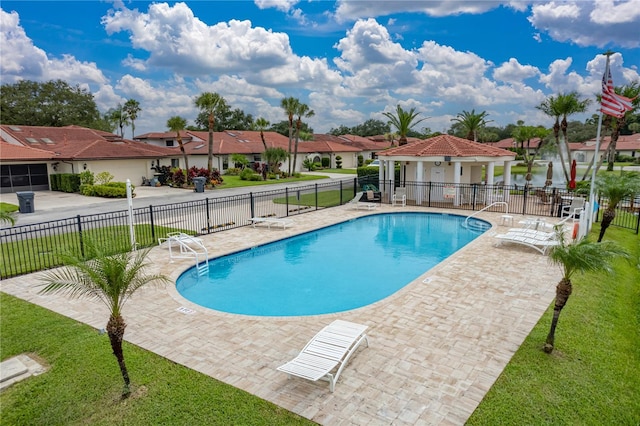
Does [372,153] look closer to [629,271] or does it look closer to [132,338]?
[629,271]

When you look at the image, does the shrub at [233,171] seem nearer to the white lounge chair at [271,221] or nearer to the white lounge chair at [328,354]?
the white lounge chair at [271,221]

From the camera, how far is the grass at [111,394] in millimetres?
5188

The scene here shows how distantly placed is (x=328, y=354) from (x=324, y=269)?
22.4ft

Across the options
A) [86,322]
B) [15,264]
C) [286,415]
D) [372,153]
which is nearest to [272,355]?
[286,415]

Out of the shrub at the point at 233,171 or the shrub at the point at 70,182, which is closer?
the shrub at the point at 70,182

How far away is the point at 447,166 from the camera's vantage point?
23.8 m

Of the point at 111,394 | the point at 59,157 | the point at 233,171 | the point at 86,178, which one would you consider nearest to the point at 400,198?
the point at 111,394

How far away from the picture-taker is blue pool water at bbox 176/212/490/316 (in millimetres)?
10336

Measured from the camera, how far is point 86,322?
8.13 meters

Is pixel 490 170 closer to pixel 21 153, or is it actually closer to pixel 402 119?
pixel 402 119

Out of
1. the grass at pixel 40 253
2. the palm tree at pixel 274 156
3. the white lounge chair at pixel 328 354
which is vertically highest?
the palm tree at pixel 274 156

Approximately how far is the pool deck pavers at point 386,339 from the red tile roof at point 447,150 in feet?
39.2

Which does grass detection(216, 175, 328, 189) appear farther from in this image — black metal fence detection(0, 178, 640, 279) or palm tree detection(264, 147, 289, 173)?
black metal fence detection(0, 178, 640, 279)

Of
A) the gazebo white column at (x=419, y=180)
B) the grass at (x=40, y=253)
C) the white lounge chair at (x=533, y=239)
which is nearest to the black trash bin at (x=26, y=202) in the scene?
the grass at (x=40, y=253)
